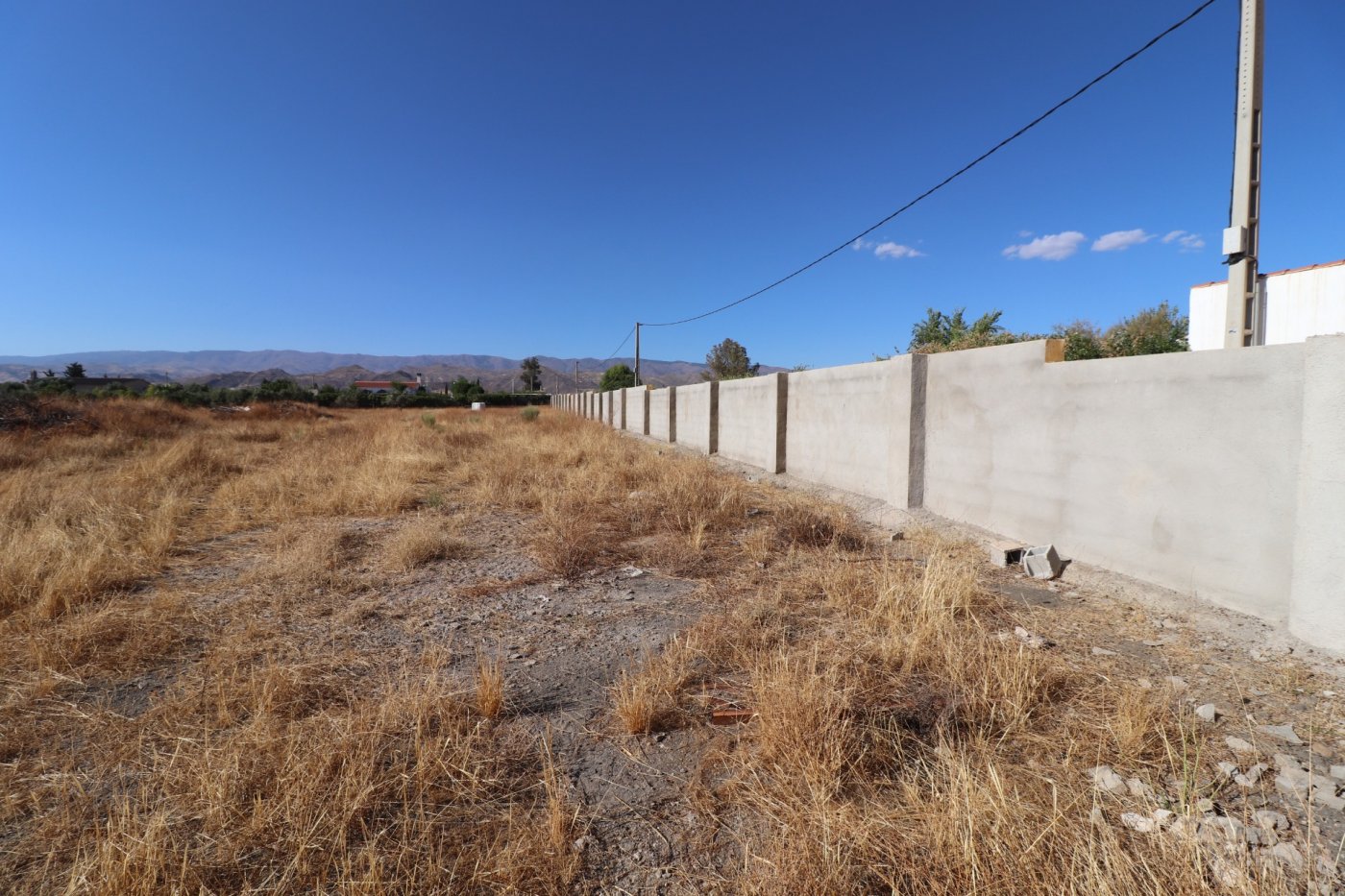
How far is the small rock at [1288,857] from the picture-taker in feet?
5.12

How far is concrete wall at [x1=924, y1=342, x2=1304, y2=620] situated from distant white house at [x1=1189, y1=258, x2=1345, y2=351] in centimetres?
1163

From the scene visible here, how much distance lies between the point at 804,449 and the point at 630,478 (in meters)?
2.67

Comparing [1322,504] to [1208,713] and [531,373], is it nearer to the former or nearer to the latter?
[1208,713]

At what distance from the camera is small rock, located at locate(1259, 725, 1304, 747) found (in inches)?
85.0

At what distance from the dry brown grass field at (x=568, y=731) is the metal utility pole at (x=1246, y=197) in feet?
9.70

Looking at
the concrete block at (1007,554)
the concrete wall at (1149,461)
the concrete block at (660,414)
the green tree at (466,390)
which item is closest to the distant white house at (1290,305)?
the concrete wall at (1149,461)

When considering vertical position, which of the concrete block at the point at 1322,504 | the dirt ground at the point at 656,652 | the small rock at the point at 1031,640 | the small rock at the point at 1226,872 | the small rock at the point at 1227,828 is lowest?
the dirt ground at the point at 656,652

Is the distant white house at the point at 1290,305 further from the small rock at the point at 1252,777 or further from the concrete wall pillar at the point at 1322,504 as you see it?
the small rock at the point at 1252,777

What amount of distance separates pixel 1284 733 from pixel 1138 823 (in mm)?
1095

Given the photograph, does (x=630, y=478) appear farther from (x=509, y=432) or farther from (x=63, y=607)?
(x=509, y=432)

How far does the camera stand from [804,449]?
28.6 feet

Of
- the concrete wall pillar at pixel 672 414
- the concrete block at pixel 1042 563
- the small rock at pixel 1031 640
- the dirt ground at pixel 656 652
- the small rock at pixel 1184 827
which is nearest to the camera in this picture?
the small rock at pixel 1184 827

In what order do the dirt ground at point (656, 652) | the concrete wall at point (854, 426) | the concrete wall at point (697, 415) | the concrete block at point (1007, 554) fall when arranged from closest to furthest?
the dirt ground at point (656, 652), the concrete block at point (1007, 554), the concrete wall at point (854, 426), the concrete wall at point (697, 415)

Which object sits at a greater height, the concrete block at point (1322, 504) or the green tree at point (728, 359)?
the green tree at point (728, 359)
